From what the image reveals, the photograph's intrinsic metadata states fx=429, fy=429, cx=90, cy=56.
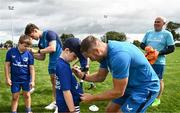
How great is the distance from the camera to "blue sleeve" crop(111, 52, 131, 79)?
5.37m

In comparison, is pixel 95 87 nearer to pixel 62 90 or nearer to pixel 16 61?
pixel 16 61

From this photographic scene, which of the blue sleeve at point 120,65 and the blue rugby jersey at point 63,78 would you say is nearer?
the blue sleeve at point 120,65

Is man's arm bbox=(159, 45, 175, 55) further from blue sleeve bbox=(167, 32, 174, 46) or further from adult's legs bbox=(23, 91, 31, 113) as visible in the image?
adult's legs bbox=(23, 91, 31, 113)

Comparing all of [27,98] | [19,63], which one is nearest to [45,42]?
[19,63]

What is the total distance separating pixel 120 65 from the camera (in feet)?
17.6

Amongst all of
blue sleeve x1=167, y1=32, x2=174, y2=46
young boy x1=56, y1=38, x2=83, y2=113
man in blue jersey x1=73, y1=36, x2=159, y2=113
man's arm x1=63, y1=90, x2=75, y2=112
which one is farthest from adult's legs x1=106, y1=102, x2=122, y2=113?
blue sleeve x1=167, y1=32, x2=174, y2=46

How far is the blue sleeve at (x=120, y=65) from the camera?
17.6 feet

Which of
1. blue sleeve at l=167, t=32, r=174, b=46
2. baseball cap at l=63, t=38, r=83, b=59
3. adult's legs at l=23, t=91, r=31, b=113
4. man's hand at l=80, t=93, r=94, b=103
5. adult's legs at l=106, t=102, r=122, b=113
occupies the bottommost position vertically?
adult's legs at l=23, t=91, r=31, b=113

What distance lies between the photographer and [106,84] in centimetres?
1478

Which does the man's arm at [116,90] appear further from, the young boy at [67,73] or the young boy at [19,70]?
the young boy at [19,70]

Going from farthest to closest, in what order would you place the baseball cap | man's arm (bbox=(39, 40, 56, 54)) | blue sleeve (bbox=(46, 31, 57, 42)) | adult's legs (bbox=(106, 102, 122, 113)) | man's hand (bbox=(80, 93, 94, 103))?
blue sleeve (bbox=(46, 31, 57, 42))
man's arm (bbox=(39, 40, 56, 54))
adult's legs (bbox=(106, 102, 122, 113))
the baseball cap
man's hand (bbox=(80, 93, 94, 103))

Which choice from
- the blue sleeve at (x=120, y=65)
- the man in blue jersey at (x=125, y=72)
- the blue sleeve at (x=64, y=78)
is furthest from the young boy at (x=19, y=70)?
the blue sleeve at (x=120, y=65)

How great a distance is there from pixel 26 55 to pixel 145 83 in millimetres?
3956

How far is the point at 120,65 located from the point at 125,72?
0.12 meters
